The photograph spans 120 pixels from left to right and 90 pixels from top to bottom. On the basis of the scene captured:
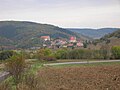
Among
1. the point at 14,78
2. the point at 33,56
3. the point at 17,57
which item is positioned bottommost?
the point at 33,56

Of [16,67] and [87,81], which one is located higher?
[16,67]

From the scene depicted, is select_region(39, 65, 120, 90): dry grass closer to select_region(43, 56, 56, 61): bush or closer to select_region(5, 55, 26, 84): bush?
select_region(5, 55, 26, 84): bush

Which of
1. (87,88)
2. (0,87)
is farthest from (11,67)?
(0,87)

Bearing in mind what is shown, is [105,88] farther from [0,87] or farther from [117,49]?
[117,49]

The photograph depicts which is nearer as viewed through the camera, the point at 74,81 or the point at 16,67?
the point at 16,67

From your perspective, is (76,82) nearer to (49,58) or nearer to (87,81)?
(87,81)

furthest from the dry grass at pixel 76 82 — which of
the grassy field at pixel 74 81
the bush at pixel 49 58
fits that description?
the bush at pixel 49 58

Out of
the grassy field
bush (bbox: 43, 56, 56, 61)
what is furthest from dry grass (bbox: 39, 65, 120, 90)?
bush (bbox: 43, 56, 56, 61)

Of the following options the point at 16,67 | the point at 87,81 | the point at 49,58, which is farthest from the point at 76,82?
the point at 49,58

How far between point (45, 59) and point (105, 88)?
81.4 metres

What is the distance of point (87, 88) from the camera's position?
24141 millimetres

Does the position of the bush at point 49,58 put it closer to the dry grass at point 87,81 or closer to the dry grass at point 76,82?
the dry grass at point 87,81

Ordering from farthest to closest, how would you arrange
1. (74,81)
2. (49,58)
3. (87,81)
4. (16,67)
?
1. (49,58)
2. (74,81)
3. (16,67)
4. (87,81)

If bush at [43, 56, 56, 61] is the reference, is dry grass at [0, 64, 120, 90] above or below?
above
